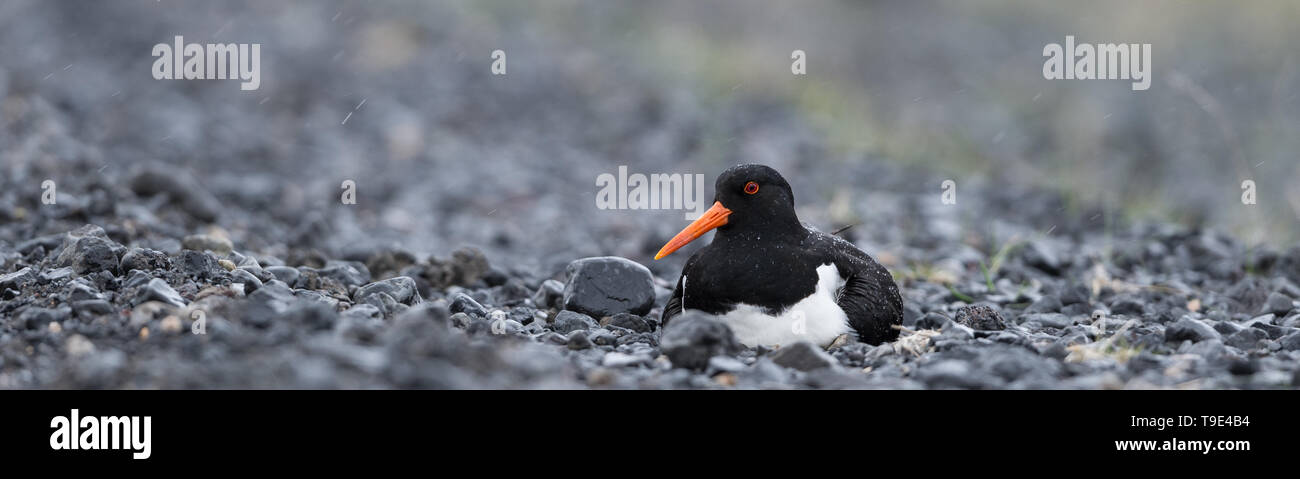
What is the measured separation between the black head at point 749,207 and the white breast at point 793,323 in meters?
0.37

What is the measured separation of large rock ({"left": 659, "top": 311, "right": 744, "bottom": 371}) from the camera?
4.30 meters

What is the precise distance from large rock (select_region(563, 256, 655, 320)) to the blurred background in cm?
189

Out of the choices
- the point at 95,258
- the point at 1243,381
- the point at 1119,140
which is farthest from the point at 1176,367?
the point at 1119,140

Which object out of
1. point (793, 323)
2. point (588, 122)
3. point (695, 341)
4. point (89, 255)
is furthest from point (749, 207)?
point (588, 122)

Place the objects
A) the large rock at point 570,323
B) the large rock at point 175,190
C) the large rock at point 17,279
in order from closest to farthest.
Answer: the large rock at point 17,279 → the large rock at point 570,323 → the large rock at point 175,190

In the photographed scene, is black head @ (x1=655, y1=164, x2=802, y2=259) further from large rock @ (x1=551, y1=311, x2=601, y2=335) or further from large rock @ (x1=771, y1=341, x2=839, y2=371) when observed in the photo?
large rock @ (x1=771, y1=341, x2=839, y2=371)

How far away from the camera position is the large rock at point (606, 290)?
5.50 m

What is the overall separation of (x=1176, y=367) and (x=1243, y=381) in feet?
0.72

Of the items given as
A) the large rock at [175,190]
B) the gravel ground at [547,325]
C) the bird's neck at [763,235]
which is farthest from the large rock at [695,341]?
the large rock at [175,190]

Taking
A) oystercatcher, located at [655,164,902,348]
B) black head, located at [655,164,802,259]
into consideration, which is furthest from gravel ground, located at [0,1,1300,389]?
black head, located at [655,164,802,259]

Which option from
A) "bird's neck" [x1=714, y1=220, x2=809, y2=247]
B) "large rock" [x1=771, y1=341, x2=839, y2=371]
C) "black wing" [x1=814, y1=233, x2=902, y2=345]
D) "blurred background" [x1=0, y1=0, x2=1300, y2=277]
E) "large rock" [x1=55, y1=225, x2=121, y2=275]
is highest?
"blurred background" [x1=0, y1=0, x2=1300, y2=277]

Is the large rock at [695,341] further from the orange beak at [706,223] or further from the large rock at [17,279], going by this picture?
the large rock at [17,279]
